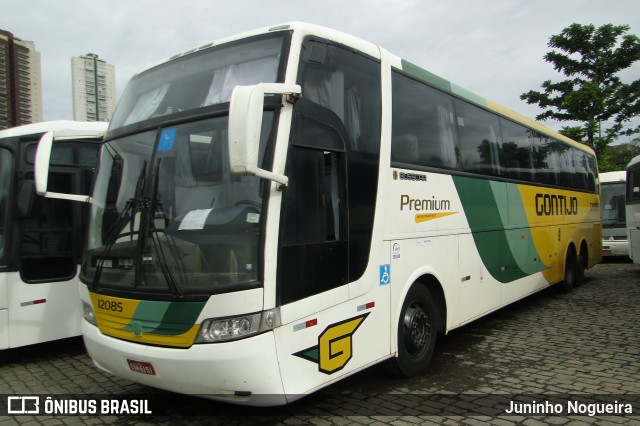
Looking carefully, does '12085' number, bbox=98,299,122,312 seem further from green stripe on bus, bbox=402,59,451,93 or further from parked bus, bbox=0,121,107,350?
green stripe on bus, bbox=402,59,451,93

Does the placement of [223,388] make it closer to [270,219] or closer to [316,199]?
[270,219]

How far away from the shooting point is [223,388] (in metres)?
3.48

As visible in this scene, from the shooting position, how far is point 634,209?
42.5ft

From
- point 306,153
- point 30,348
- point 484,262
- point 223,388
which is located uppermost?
point 306,153

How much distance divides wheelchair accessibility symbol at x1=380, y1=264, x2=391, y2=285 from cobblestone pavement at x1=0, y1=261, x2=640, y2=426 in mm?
1099

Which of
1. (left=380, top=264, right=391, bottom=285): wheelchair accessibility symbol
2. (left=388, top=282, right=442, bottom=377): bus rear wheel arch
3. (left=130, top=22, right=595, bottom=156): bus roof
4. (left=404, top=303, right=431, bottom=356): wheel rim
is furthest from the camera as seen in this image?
(left=404, top=303, right=431, bottom=356): wheel rim

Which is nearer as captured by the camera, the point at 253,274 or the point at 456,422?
the point at 253,274

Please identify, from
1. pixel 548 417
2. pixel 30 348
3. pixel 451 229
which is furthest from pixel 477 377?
pixel 30 348

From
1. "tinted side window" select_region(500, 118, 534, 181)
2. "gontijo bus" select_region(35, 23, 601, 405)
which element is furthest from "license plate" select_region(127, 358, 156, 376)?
"tinted side window" select_region(500, 118, 534, 181)

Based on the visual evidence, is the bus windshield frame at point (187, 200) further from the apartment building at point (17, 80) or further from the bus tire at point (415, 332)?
the apartment building at point (17, 80)

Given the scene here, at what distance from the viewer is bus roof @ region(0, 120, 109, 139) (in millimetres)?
6258

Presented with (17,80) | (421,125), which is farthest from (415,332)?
(17,80)

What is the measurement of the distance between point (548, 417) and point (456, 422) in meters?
0.84

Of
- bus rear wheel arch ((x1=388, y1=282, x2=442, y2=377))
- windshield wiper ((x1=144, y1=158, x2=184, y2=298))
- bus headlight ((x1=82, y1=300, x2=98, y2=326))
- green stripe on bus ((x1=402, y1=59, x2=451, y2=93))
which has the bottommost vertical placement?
bus rear wheel arch ((x1=388, y1=282, x2=442, y2=377))
